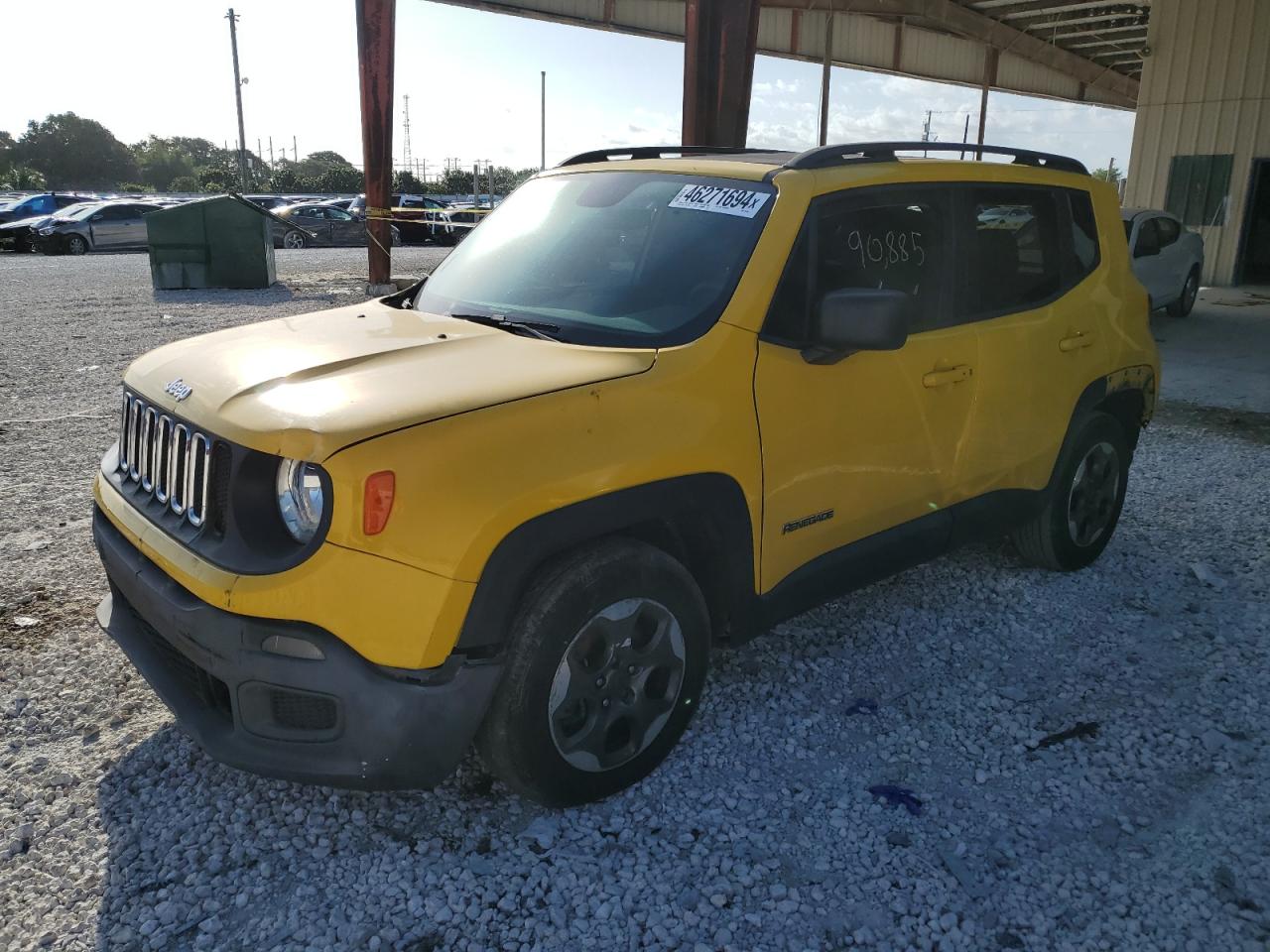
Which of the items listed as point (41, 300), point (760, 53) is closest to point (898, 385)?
point (41, 300)

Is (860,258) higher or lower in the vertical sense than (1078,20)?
lower

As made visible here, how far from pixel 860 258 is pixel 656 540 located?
126cm

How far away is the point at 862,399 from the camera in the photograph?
3.27m

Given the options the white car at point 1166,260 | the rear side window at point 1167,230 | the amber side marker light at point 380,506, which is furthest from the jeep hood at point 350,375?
the rear side window at point 1167,230

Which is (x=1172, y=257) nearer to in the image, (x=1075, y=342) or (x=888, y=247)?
(x=1075, y=342)

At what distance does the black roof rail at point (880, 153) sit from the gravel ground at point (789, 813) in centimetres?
182

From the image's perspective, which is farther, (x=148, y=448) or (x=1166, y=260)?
(x=1166, y=260)

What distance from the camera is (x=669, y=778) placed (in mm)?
3029

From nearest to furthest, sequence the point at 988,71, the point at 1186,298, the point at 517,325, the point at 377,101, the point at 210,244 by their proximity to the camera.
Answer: the point at 517,325
the point at 1186,298
the point at 377,101
the point at 210,244
the point at 988,71

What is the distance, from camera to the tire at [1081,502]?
172 inches

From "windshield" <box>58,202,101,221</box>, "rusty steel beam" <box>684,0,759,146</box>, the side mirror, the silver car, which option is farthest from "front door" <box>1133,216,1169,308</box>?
"windshield" <box>58,202,101,221</box>

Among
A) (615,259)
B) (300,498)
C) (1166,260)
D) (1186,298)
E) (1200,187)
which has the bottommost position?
(1186,298)

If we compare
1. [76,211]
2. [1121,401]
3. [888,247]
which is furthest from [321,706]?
[76,211]

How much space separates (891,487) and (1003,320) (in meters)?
0.92
